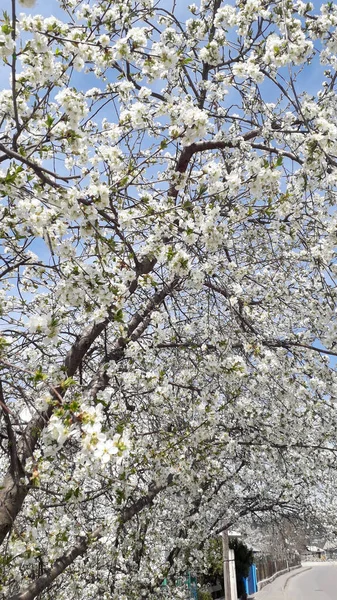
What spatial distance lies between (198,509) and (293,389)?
351 cm

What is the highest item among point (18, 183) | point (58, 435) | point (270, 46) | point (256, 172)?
point (270, 46)

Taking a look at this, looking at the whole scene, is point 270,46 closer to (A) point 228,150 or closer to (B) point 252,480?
(A) point 228,150

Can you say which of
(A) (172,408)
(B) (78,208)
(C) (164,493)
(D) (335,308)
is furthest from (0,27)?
(C) (164,493)

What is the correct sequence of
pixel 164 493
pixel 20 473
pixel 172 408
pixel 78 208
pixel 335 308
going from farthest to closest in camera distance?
pixel 164 493 < pixel 172 408 < pixel 335 308 < pixel 20 473 < pixel 78 208

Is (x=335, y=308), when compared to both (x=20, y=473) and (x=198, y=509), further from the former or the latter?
(x=198, y=509)

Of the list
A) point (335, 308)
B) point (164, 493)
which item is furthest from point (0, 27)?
point (164, 493)

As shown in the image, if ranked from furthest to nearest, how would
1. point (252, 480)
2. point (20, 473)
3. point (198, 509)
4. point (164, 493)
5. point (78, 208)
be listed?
point (252, 480) → point (198, 509) → point (164, 493) → point (20, 473) → point (78, 208)

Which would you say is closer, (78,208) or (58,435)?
(58,435)

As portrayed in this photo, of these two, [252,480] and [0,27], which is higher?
[0,27]

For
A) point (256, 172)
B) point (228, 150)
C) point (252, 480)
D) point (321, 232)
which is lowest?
point (252, 480)

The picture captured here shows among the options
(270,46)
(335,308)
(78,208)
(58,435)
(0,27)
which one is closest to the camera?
(58,435)

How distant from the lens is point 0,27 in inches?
92.7

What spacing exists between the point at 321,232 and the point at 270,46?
1581 mm

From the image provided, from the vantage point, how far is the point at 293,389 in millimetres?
5320
